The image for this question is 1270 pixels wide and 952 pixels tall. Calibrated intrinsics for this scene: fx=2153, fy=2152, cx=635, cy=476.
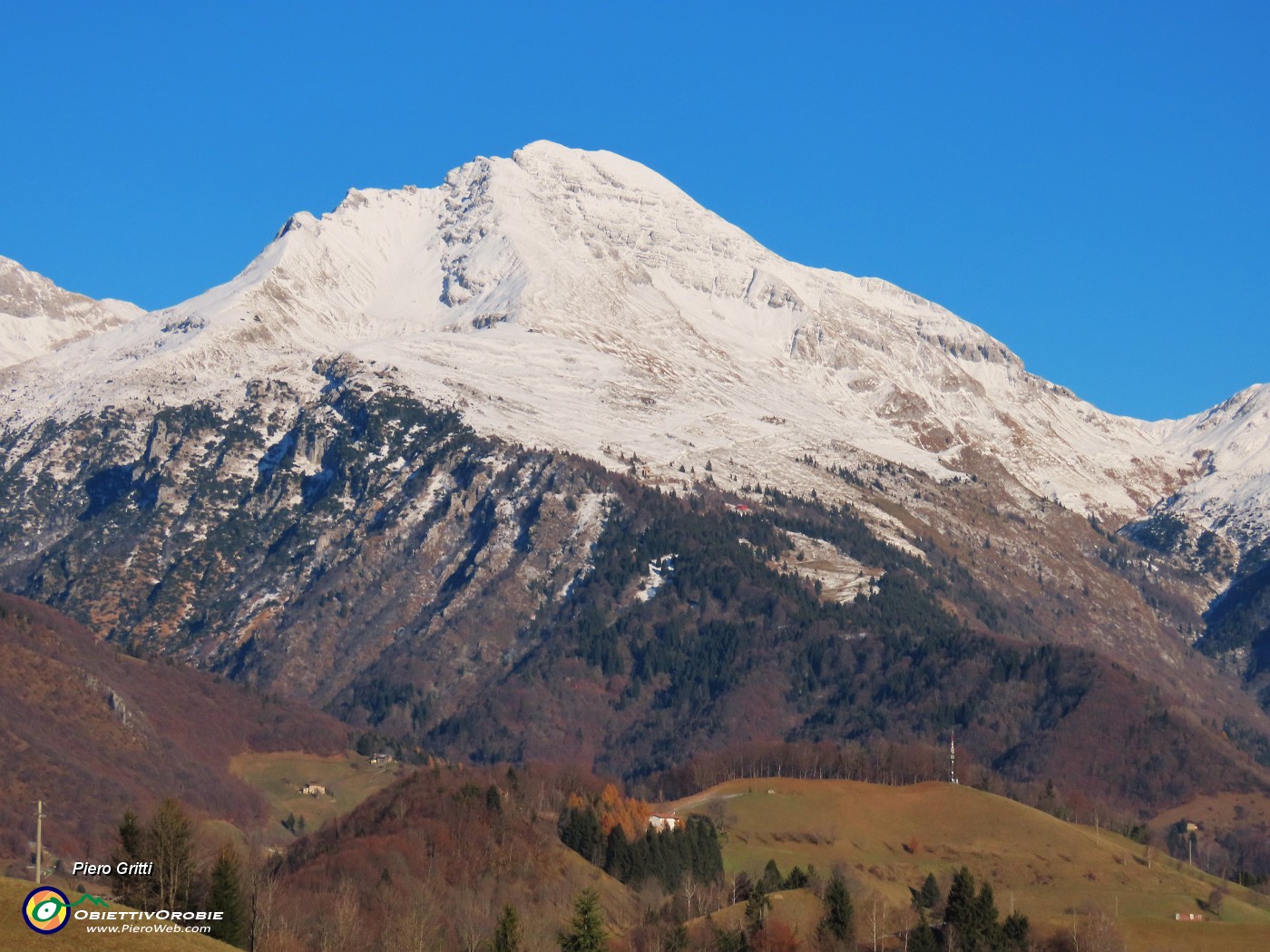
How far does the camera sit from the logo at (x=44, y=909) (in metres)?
116

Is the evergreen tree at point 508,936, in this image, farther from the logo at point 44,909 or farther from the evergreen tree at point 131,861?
the logo at point 44,909

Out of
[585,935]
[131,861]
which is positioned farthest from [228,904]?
[585,935]

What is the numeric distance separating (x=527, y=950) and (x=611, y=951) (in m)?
16.0

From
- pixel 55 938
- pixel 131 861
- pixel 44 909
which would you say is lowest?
pixel 55 938

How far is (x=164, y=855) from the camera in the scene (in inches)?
6511

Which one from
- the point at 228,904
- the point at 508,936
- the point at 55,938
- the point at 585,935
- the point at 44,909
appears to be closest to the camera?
the point at 44,909

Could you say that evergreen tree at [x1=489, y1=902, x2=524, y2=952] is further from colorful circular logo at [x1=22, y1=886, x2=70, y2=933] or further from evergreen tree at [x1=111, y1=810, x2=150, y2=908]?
colorful circular logo at [x1=22, y1=886, x2=70, y2=933]

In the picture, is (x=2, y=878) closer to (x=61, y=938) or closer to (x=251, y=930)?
(x=61, y=938)

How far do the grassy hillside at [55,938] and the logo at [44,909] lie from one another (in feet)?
1.28

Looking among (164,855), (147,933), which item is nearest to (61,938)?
(147,933)

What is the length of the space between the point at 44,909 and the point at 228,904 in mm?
46863

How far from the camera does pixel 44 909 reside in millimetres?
116625

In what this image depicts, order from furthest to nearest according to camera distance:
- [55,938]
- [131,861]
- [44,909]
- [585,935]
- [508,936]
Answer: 1. [508,936]
2. [585,935]
3. [131,861]
4. [55,938]
5. [44,909]

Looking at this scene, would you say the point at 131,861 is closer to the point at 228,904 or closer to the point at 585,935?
the point at 228,904
